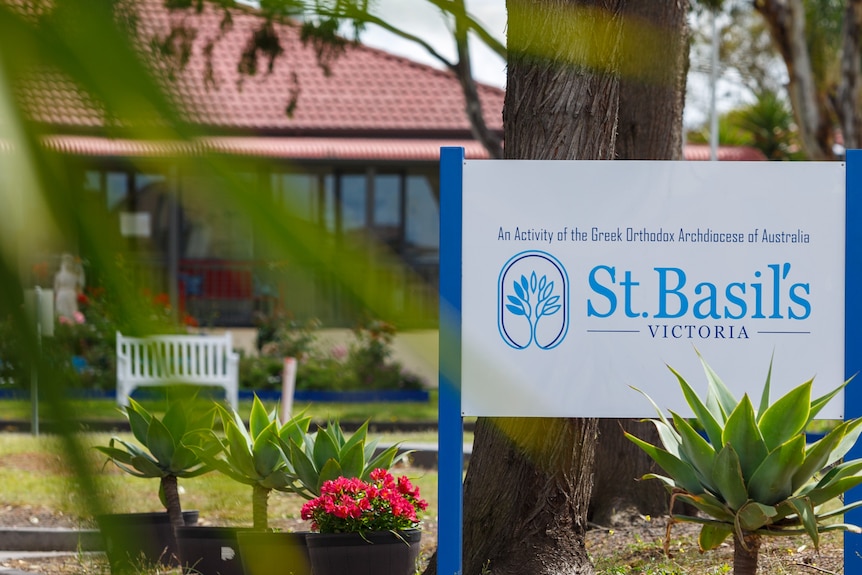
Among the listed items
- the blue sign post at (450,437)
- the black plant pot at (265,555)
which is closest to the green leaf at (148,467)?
the blue sign post at (450,437)

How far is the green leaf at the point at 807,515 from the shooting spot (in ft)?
11.8

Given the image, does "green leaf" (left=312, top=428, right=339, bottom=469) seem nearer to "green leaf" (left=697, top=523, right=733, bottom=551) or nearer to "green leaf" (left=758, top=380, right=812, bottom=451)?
"green leaf" (left=697, top=523, right=733, bottom=551)

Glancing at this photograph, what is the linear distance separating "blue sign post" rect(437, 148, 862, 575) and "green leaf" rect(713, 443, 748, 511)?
2.25 ft

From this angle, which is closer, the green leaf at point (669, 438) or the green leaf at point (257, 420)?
the green leaf at point (669, 438)

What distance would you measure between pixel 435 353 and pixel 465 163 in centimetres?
387

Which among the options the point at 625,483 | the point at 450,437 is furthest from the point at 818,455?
the point at 625,483

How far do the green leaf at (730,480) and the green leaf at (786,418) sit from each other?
228 mm

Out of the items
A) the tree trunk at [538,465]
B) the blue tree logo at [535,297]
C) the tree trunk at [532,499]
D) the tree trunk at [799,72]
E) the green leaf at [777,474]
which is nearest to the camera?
the green leaf at [777,474]

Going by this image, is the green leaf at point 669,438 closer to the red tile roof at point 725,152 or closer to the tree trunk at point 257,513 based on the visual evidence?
the tree trunk at point 257,513

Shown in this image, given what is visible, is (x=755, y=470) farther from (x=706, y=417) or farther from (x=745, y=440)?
(x=706, y=417)

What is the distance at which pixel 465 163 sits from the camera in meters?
4.40

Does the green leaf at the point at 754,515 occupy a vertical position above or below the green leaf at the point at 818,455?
below

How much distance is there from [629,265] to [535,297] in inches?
15.3

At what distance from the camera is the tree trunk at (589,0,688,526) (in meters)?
6.50
